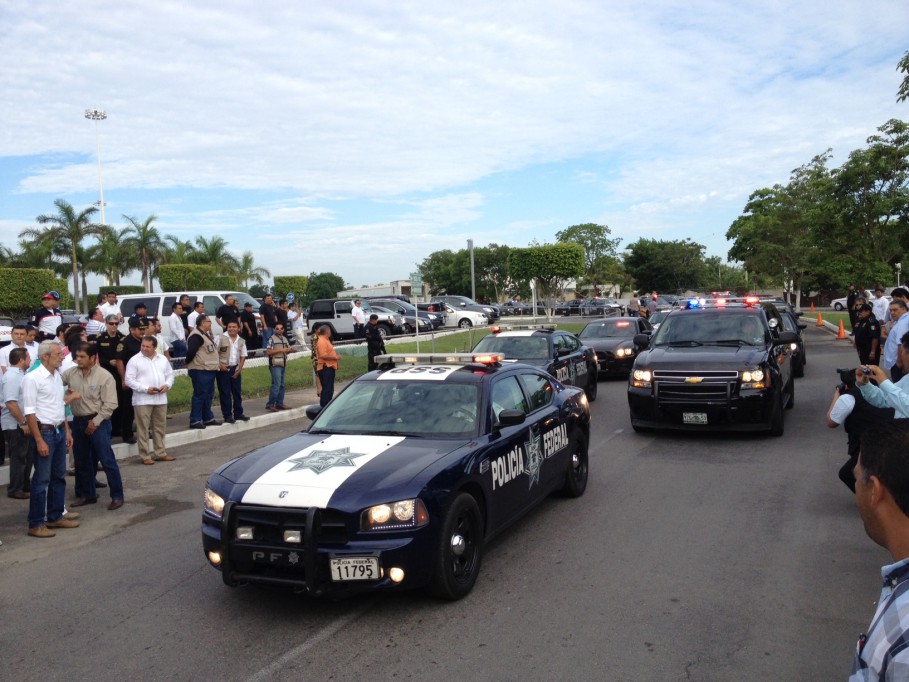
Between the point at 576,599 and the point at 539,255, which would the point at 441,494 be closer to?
the point at 576,599

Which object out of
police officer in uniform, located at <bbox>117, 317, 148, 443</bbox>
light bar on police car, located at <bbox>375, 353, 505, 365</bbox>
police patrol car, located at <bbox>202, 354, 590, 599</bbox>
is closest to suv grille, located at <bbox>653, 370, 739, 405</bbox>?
light bar on police car, located at <bbox>375, 353, 505, 365</bbox>

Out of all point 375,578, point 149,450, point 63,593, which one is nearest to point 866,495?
point 375,578

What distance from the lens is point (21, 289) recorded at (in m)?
38.0

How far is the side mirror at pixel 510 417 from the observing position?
6199mm

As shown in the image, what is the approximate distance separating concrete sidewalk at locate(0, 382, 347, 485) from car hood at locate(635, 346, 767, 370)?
19.8 ft

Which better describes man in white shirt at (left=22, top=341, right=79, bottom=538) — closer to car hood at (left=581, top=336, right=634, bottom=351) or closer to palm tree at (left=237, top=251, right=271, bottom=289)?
car hood at (left=581, top=336, right=634, bottom=351)

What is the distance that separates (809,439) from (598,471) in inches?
139

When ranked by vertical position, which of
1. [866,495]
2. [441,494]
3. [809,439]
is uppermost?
[866,495]

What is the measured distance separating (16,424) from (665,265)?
84.6m

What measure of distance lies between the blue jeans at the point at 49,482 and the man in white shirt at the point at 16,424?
12.7 inches

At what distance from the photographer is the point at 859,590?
527 cm

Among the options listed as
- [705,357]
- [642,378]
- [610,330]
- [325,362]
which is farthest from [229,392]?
[610,330]

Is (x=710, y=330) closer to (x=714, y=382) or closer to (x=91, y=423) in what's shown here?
(x=714, y=382)

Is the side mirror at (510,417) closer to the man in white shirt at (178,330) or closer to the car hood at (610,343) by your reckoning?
the car hood at (610,343)
